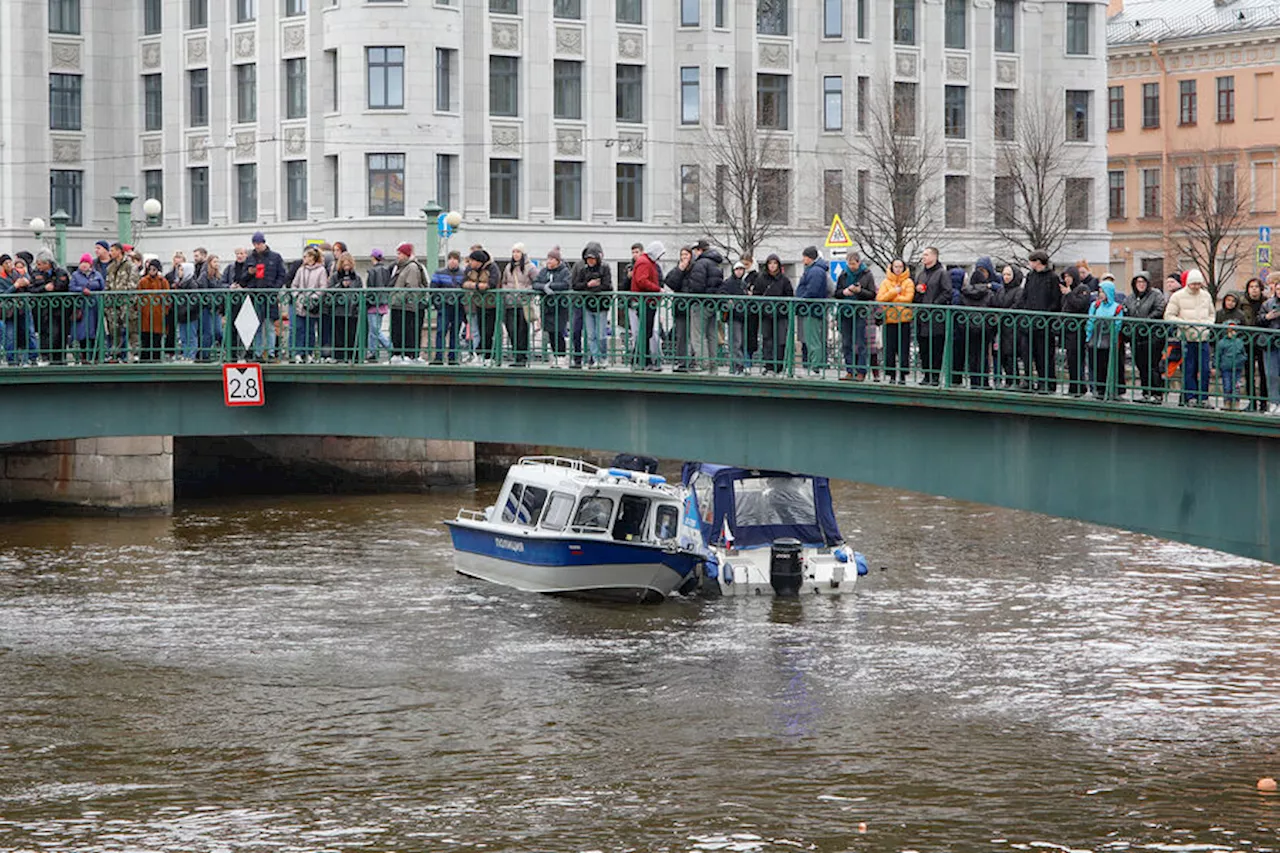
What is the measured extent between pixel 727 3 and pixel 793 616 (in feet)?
132

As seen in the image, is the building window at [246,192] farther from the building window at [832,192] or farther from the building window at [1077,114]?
the building window at [1077,114]

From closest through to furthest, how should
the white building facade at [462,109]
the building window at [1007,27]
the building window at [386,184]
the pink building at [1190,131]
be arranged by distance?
the building window at [386,184], the white building facade at [462,109], the building window at [1007,27], the pink building at [1190,131]

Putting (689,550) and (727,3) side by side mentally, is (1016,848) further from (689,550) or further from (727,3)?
(727,3)

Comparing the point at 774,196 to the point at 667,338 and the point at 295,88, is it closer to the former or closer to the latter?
the point at 295,88

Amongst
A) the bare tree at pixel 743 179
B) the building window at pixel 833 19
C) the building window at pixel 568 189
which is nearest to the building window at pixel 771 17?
the building window at pixel 833 19

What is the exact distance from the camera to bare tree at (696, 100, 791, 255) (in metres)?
70.6

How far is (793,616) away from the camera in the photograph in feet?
117

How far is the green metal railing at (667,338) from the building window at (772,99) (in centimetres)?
4509

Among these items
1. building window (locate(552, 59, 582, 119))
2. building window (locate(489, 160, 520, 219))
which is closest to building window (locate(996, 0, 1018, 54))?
building window (locate(552, 59, 582, 119))

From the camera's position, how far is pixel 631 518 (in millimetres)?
Result: 37906

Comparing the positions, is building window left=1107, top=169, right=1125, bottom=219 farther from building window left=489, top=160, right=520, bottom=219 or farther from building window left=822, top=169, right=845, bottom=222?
building window left=489, top=160, right=520, bottom=219

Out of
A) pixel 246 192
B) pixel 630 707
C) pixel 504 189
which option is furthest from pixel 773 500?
pixel 246 192

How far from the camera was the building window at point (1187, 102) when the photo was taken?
276 ft

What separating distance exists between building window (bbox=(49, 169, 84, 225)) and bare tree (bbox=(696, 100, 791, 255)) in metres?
19.1
